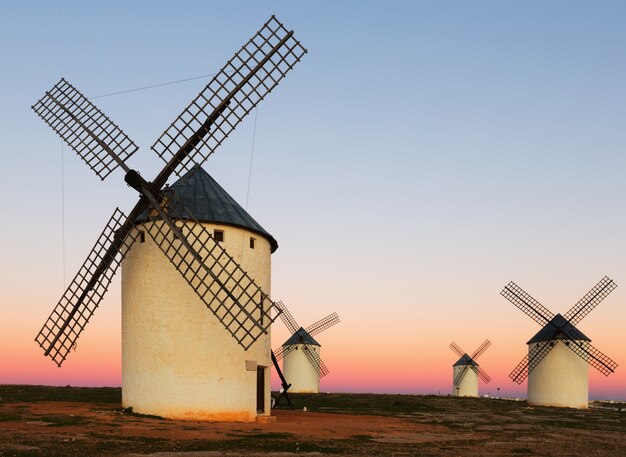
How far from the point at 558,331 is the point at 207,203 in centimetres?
2748

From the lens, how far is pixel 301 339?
5719 cm

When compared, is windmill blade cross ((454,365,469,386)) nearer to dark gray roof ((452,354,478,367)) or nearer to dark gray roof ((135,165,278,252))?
dark gray roof ((452,354,478,367))

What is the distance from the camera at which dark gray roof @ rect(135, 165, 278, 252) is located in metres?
21.1

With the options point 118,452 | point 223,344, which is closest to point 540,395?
point 223,344

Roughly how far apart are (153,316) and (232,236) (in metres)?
3.61

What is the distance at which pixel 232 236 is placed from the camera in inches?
843

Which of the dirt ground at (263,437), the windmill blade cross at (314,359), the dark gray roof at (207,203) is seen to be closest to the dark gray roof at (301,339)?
the windmill blade cross at (314,359)

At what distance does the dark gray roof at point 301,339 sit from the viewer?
5716 centimetres

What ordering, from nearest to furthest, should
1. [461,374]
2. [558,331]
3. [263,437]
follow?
[263,437], [558,331], [461,374]

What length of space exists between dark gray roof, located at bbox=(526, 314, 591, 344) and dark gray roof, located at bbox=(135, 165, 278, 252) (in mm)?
24204

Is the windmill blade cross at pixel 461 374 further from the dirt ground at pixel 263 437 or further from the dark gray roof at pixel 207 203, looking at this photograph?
the dark gray roof at pixel 207 203

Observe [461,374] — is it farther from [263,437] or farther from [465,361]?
[263,437]

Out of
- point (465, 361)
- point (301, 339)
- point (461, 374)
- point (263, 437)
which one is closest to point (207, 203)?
point (263, 437)

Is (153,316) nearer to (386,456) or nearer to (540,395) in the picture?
(386,456)
